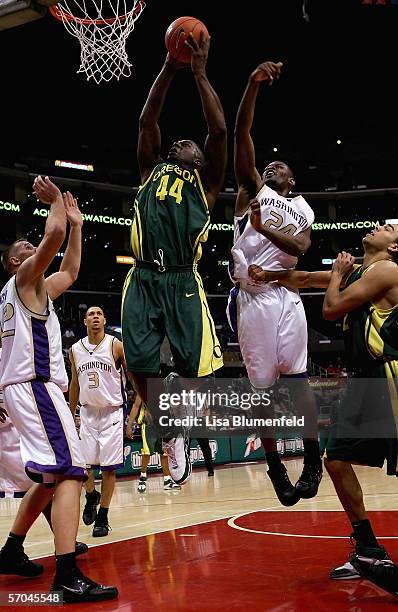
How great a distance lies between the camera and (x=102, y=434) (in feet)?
24.3

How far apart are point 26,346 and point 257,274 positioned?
1567mm

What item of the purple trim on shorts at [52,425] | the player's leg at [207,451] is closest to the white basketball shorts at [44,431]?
the purple trim on shorts at [52,425]

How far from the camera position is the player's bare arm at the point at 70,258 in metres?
5.11

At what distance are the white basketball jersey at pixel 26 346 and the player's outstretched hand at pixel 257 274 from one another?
53.9 inches

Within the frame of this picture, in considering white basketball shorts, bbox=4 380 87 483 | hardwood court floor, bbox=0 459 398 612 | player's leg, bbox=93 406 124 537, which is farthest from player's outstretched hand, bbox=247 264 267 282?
player's leg, bbox=93 406 124 537

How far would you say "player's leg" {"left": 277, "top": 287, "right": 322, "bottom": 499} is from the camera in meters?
4.51

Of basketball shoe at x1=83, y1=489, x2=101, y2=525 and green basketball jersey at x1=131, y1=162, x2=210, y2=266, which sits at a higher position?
green basketball jersey at x1=131, y1=162, x2=210, y2=266

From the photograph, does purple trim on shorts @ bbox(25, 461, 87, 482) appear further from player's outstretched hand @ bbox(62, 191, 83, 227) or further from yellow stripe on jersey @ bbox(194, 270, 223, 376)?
player's outstretched hand @ bbox(62, 191, 83, 227)

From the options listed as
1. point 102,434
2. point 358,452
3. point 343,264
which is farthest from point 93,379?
point 358,452

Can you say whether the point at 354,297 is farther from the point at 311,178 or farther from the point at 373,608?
the point at 311,178

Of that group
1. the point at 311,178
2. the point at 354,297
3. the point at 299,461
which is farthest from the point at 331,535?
the point at 311,178

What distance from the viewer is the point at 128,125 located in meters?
24.5

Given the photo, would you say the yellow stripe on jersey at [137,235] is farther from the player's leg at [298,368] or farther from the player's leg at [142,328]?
the player's leg at [298,368]

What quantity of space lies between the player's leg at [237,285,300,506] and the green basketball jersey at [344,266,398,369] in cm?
51
